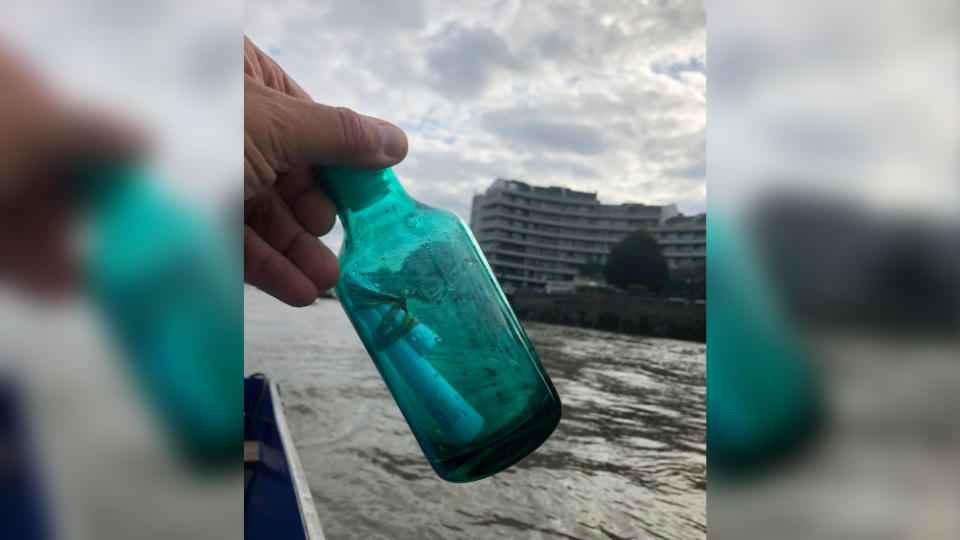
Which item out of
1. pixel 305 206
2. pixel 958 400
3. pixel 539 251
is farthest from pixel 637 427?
pixel 539 251

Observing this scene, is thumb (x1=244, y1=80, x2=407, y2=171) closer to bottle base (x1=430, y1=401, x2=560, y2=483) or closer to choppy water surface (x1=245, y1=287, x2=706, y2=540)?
bottle base (x1=430, y1=401, x2=560, y2=483)

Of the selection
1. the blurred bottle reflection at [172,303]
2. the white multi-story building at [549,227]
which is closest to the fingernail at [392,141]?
the blurred bottle reflection at [172,303]

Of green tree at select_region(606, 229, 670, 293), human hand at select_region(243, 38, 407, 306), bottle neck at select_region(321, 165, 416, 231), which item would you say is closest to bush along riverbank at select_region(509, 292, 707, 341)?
green tree at select_region(606, 229, 670, 293)

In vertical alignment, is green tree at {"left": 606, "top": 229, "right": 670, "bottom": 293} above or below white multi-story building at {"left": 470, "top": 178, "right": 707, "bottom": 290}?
below

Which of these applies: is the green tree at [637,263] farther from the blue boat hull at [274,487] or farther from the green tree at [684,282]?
the blue boat hull at [274,487]

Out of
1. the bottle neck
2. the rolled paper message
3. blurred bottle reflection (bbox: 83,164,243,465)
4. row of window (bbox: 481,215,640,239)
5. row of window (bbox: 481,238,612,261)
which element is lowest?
the rolled paper message

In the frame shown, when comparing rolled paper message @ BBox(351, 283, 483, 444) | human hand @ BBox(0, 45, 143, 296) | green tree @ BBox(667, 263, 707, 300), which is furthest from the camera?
green tree @ BBox(667, 263, 707, 300)
